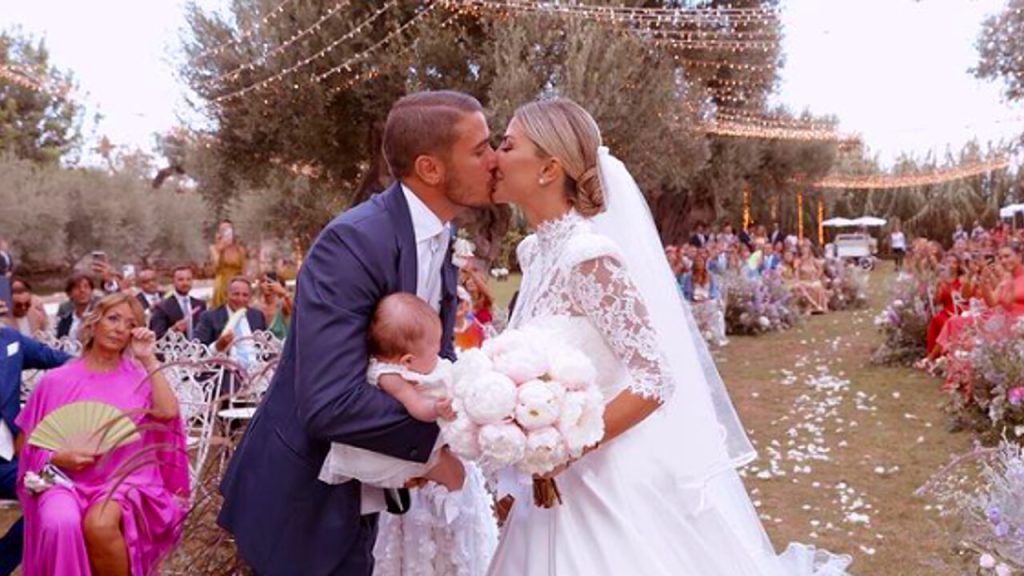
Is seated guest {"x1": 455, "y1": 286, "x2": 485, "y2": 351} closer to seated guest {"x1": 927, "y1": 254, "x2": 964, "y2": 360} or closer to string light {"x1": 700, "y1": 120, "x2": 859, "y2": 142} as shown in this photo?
seated guest {"x1": 927, "y1": 254, "x2": 964, "y2": 360}

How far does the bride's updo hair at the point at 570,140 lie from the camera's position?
269 centimetres

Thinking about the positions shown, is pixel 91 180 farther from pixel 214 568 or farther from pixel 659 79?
pixel 214 568

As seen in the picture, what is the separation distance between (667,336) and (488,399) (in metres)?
1.08

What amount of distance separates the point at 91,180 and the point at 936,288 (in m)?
29.4

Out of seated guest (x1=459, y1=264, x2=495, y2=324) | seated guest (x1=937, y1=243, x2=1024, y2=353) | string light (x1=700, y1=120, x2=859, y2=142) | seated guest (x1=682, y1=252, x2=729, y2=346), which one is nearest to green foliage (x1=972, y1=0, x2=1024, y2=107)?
string light (x1=700, y1=120, x2=859, y2=142)

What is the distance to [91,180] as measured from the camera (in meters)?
33.1

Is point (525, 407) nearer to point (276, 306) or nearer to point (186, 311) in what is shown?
point (186, 311)

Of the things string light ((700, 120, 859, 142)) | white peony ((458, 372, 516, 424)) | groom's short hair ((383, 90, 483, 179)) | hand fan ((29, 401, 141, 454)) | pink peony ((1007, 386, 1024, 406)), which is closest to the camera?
white peony ((458, 372, 516, 424))

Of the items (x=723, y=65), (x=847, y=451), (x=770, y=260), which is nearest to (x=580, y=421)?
(x=847, y=451)

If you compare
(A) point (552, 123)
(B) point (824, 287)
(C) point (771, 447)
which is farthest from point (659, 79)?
(A) point (552, 123)

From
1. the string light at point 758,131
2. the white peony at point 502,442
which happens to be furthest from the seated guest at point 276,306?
the string light at point 758,131

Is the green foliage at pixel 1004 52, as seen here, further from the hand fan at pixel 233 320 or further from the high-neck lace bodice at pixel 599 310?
the high-neck lace bodice at pixel 599 310

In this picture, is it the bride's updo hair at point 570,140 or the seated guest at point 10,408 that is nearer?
the bride's updo hair at point 570,140

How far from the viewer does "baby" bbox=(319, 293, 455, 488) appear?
2250 millimetres
